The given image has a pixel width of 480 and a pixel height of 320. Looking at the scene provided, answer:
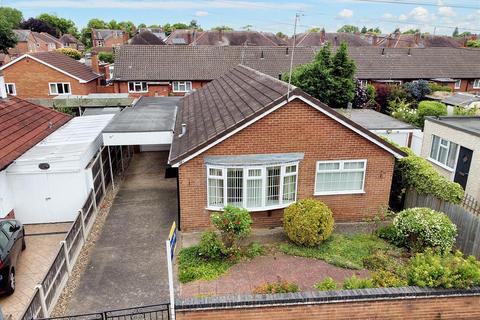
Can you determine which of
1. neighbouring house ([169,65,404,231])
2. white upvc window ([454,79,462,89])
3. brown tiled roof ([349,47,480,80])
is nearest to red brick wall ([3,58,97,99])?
neighbouring house ([169,65,404,231])

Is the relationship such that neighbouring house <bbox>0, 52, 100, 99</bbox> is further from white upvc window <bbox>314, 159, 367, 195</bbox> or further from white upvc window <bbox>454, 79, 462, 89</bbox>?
white upvc window <bbox>454, 79, 462, 89</bbox>

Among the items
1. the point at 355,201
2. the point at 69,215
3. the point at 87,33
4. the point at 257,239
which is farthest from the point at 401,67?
the point at 87,33

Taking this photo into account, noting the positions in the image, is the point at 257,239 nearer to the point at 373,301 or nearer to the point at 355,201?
the point at 355,201

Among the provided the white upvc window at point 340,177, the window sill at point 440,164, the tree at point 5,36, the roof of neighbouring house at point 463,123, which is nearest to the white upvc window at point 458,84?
the roof of neighbouring house at point 463,123

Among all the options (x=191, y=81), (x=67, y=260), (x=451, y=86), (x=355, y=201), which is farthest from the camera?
(x=451, y=86)

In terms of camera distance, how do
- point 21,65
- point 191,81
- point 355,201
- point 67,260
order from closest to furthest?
point 67,260
point 355,201
point 21,65
point 191,81

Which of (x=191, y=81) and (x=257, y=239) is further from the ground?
(x=191, y=81)
